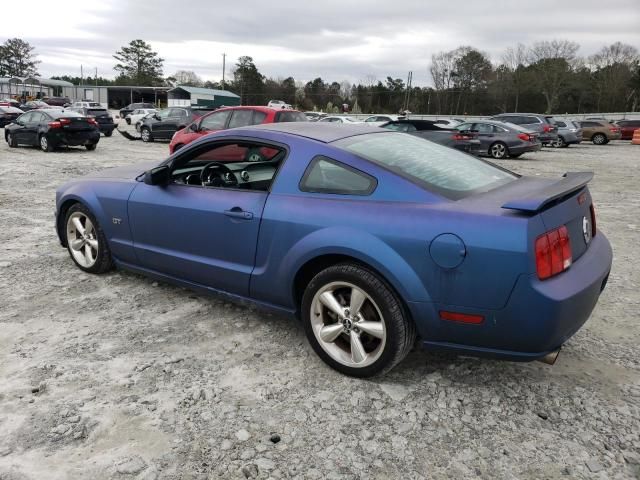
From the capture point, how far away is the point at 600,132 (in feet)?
92.1

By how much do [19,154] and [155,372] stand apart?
1509 cm

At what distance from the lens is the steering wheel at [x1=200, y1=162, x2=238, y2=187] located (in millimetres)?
3842

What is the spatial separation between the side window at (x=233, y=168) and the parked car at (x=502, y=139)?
14.1m

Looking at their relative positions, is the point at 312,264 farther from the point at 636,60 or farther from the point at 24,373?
the point at 636,60

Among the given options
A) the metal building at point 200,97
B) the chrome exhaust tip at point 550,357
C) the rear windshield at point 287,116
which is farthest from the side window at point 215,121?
the metal building at point 200,97

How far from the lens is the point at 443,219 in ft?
8.68

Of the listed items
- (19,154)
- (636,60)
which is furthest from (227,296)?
(636,60)

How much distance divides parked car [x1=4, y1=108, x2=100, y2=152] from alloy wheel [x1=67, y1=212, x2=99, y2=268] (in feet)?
43.0

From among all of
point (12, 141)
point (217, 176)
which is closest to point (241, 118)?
point (217, 176)

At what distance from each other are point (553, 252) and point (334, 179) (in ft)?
4.21

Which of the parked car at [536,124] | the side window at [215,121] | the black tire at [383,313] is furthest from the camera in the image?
the parked car at [536,124]

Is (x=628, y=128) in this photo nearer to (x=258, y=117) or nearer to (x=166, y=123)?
(x=166, y=123)

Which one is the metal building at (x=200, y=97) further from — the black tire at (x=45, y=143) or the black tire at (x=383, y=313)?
the black tire at (x=383, y=313)

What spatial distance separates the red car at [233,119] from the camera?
37.8 ft
